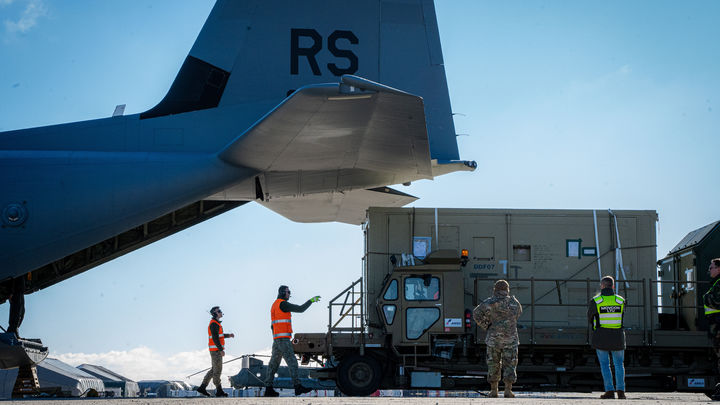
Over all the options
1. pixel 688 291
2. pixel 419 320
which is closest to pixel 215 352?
pixel 419 320

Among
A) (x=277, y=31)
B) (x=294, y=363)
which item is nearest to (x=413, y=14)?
(x=277, y=31)

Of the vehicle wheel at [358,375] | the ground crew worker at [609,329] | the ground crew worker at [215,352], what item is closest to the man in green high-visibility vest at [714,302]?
the ground crew worker at [609,329]

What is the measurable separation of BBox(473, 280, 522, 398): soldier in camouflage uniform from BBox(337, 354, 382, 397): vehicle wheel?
10.5 ft

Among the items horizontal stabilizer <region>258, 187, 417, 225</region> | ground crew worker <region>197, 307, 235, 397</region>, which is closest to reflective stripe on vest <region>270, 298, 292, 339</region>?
ground crew worker <region>197, 307, 235, 397</region>

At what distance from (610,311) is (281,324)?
444 cm

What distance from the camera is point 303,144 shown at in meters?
12.0

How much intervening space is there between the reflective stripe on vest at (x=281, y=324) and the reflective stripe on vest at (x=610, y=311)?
4.21 m

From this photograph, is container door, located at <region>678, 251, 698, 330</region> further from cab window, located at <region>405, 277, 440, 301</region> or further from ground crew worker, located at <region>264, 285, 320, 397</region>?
ground crew worker, located at <region>264, 285, 320, 397</region>

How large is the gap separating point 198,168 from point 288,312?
10.1 ft

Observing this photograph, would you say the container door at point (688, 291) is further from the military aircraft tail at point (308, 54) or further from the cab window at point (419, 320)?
the military aircraft tail at point (308, 54)

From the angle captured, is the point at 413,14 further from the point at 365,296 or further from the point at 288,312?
the point at 288,312

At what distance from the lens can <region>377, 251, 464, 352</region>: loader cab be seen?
12.5 meters

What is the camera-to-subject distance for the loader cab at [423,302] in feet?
41.2

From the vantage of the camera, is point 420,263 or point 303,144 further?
point 420,263
